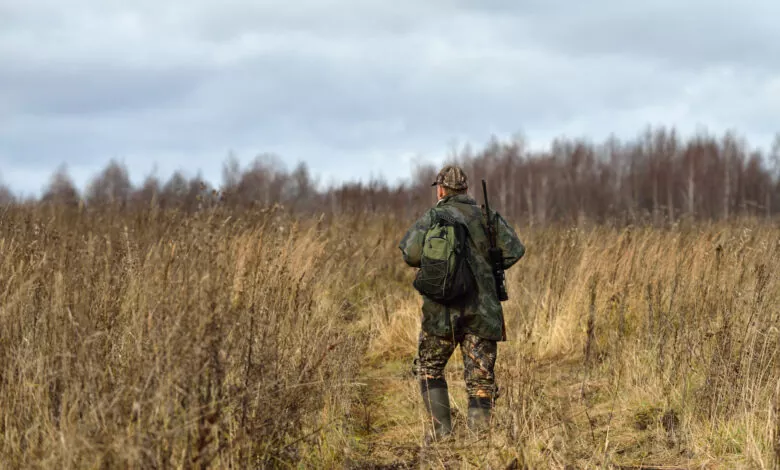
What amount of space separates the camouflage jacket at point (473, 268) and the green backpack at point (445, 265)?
60 millimetres

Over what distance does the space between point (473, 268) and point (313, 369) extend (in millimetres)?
1335

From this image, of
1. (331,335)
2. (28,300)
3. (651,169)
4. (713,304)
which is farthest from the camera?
(651,169)

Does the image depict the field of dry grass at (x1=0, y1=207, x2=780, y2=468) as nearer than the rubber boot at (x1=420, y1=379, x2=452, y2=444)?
Yes

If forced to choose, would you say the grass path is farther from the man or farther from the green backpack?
the green backpack

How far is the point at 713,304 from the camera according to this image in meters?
5.94

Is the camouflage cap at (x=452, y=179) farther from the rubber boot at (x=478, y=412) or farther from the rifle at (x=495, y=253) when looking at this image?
the rubber boot at (x=478, y=412)

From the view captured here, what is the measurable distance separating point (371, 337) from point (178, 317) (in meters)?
4.01

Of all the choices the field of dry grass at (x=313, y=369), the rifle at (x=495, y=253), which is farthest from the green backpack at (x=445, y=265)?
the field of dry grass at (x=313, y=369)

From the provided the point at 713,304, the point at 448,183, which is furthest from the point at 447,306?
the point at 713,304

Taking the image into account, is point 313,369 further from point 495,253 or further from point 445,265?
point 495,253

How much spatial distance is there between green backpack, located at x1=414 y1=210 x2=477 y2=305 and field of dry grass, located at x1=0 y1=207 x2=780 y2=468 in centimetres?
51

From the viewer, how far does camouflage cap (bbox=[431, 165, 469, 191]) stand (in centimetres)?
471

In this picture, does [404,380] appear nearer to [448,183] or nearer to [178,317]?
[448,183]

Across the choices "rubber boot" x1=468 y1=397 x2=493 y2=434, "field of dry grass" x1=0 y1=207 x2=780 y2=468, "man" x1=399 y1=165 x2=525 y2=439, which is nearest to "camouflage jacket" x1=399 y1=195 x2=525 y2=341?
"man" x1=399 y1=165 x2=525 y2=439
